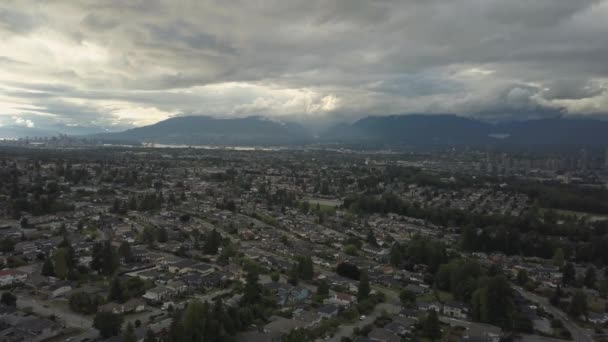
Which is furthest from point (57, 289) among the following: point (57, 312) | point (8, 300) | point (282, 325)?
point (282, 325)

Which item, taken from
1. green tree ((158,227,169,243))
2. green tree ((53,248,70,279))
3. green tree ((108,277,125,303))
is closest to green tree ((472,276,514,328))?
green tree ((108,277,125,303))

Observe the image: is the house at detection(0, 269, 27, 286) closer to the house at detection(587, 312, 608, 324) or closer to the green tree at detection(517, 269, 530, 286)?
the green tree at detection(517, 269, 530, 286)

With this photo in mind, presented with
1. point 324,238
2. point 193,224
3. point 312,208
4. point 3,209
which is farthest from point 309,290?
point 3,209

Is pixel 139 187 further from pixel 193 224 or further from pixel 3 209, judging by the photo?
pixel 193 224

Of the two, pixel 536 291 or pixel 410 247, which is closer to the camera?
pixel 536 291

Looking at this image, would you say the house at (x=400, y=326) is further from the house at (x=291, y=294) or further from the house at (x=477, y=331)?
the house at (x=291, y=294)

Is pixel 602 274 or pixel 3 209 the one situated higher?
pixel 3 209
